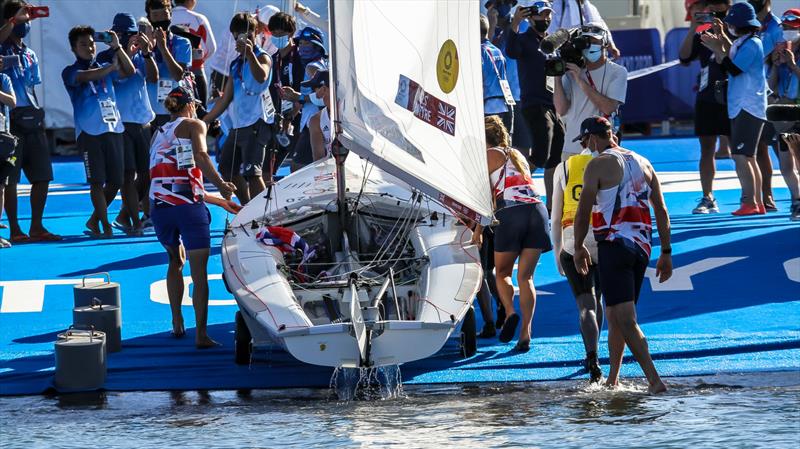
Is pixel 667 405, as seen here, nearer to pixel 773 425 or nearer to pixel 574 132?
pixel 773 425

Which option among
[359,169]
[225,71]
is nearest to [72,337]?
[359,169]

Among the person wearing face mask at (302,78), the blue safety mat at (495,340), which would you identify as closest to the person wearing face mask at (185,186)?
the blue safety mat at (495,340)

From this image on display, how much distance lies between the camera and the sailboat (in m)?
7.89

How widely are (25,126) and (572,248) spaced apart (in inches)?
263

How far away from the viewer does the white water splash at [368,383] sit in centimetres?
816

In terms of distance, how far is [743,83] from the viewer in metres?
13.1

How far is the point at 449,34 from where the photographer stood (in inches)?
342

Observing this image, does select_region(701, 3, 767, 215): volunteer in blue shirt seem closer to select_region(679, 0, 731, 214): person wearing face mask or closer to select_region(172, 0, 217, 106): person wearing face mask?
select_region(679, 0, 731, 214): person wearing face mask

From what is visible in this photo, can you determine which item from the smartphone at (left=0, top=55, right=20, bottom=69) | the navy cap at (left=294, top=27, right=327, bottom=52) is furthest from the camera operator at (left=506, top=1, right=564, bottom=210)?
the smartphone at (left=0, top=55, right=20, bottom=69)

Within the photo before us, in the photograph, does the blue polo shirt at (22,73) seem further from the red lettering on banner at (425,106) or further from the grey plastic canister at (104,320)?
the red lettering on banner at (425,106)

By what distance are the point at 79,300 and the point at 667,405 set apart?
4.20 metres

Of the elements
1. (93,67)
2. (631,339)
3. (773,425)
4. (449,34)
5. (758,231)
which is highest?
(93,67)

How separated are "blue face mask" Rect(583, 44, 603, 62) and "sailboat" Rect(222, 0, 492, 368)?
4.07ft

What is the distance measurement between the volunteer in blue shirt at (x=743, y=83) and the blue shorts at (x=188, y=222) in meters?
5.71
